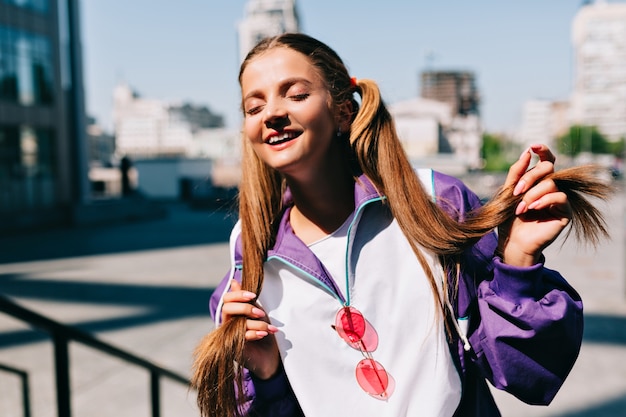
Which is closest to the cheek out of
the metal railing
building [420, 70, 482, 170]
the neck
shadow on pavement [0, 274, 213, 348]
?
the neck

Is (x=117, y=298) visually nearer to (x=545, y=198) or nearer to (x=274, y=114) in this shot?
(x=274, y=114)

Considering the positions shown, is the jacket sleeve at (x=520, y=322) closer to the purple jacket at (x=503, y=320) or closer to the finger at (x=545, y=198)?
the purple jacket at (x=503, y=320)

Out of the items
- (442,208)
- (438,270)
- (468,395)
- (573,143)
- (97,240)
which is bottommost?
(97,240)

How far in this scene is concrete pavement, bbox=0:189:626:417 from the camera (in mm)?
4605

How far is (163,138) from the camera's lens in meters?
157

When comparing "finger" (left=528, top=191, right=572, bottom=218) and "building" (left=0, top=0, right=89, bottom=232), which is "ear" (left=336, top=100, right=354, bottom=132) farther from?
"building" (left=0, top=0, right=89, bottom=232)

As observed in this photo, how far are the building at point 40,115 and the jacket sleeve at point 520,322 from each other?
874 inches

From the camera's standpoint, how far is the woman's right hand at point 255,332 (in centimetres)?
115

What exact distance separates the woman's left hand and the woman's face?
41 centimetres

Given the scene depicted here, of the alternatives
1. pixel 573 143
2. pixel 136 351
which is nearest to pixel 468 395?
pixel 573 143

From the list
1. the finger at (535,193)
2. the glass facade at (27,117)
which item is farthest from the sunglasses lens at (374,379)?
the glass facade at (27,117)

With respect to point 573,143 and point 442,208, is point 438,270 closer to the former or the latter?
point 442,208

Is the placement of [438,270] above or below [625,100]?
below

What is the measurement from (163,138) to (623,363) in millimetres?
158908
